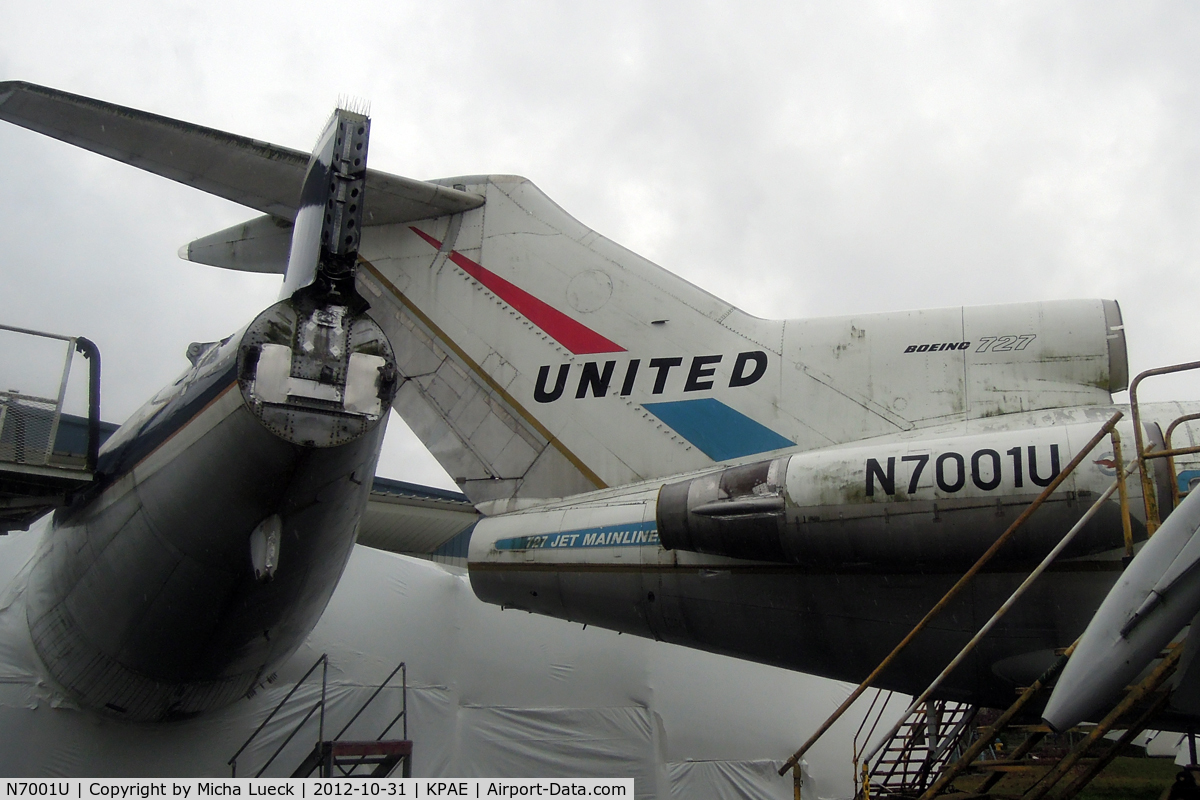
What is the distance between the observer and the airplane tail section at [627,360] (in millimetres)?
5223

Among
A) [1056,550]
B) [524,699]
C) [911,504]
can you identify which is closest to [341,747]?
[524,699]

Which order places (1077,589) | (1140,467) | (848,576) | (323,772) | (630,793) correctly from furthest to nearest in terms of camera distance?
(630,793), (323,772), (848,576), (1077,589), (1140,467)

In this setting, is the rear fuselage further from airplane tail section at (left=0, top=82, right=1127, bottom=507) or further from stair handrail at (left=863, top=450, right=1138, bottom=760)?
airplane tail section at (left=0, top=82, right=1127, bottom=507)

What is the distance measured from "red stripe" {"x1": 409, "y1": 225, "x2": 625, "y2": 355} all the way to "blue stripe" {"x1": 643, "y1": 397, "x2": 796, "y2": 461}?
0.64m

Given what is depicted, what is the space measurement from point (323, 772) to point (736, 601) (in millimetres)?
5722

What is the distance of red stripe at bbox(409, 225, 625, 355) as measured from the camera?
6363 millimetres

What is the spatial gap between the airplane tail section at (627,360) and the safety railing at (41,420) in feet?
6.89

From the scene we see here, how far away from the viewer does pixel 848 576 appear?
16.1ft

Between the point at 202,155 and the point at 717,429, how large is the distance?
3.91 m

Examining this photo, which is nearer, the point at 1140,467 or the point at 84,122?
the point at 1140,467

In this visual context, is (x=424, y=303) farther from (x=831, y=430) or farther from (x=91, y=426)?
(x=831, y=430)

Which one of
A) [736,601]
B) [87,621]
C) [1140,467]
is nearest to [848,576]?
[736,601]

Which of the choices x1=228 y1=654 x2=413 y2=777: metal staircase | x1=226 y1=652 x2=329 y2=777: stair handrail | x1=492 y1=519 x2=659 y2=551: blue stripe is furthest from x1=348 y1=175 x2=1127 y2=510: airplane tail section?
x1=226 y1=652 x2=329 y2=777: stair handrail

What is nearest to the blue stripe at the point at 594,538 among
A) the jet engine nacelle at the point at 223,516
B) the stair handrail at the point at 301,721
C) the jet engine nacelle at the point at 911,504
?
the jet engine nacelle at the point at 911,504
